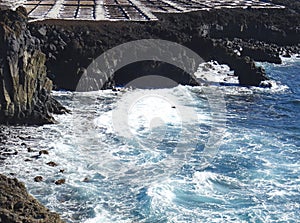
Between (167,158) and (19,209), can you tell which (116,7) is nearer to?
(167,158)

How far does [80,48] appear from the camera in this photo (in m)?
55.4

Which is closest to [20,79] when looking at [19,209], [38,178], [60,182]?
[38,178]

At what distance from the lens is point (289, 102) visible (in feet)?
180

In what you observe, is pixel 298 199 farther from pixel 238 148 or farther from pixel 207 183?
pixel 238 148

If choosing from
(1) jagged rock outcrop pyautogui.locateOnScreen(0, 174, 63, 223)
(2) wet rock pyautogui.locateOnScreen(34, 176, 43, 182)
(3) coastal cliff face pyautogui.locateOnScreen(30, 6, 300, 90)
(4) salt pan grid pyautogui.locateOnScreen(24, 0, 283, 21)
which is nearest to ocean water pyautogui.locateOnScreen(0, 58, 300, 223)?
(2) wet rock pyautogui.locateOnScreen(34, 176, 43, 182)

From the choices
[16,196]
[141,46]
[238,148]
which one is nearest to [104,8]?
[141,46]

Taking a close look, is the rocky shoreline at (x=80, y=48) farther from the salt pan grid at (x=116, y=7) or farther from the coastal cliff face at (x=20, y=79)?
the salt pan grid at (x=116, y=7)

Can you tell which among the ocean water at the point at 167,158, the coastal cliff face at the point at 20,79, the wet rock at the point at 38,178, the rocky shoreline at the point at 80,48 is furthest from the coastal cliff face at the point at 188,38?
the wet rock at the point at 38,178

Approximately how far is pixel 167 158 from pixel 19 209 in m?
17.2

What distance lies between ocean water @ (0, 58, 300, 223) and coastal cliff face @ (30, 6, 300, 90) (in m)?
4.12

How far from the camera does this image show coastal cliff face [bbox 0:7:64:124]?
4244 cm

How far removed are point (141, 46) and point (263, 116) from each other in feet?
56.4

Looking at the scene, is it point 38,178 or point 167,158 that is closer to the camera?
point 38,178

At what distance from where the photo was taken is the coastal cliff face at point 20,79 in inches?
1671
